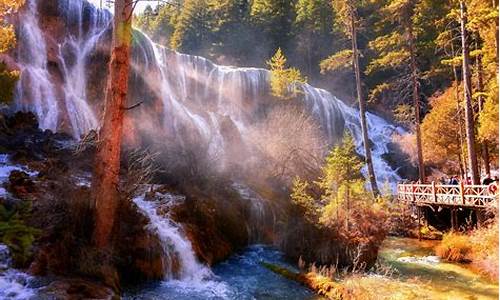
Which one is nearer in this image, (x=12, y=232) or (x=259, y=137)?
(x=12, y=232)

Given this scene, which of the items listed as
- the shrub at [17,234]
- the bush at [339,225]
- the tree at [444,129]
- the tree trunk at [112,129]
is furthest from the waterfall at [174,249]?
the tree at [444,129]

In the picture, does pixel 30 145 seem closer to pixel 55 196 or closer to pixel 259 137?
pixel 55 196

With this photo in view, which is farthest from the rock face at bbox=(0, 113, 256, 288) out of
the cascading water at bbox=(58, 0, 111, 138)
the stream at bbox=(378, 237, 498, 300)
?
the stream at bbox=(378, 237, 498, 300)

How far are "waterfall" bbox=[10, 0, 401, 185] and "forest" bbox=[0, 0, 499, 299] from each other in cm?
10

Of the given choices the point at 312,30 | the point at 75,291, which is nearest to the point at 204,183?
the point at 75,291

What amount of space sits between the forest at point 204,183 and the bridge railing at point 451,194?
0.09 m

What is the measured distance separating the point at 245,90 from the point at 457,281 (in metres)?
25.2

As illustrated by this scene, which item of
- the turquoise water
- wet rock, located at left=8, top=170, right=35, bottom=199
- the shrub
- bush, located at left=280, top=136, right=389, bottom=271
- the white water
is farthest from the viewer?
bush, located at left=280, top=136, right=389, bottom=271

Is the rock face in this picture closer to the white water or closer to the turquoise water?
the white water

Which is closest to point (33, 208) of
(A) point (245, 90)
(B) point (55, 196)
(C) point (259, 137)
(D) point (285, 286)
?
(B) point (55, 196)

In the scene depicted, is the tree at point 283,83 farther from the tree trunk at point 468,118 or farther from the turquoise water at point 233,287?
the turquoise water at point 233,287

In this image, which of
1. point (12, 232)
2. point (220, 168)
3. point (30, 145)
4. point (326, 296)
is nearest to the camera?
point (12, 232)

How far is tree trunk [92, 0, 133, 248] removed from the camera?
9180 mm

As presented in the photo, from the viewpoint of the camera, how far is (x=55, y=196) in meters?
9.90
